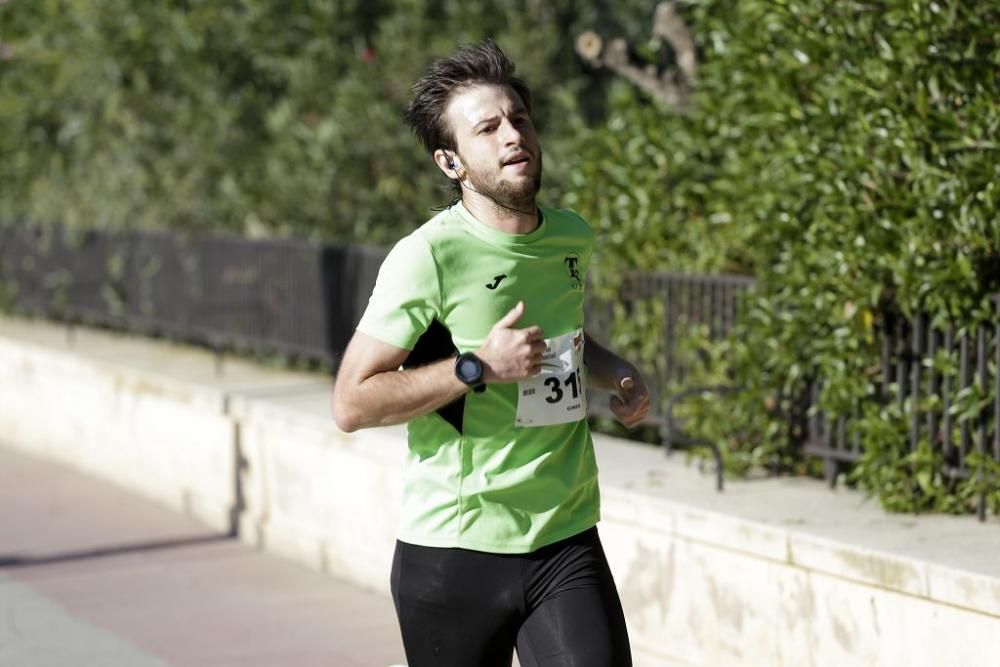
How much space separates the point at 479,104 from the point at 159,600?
4431 mm

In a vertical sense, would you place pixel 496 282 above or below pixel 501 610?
above

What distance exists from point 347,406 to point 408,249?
0.36m

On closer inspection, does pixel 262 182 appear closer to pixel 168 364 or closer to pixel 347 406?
pixel 168 364

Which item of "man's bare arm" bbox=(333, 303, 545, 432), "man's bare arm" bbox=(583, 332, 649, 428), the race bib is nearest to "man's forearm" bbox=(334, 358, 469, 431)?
"man's bare arm" bbox=(333, 303, 545, 432)

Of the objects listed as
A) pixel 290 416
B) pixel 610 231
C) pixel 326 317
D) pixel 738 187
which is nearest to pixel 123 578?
pixel 290 416

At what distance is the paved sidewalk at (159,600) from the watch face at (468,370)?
3218mm

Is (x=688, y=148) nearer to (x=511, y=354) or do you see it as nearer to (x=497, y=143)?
(x=497, y=143)

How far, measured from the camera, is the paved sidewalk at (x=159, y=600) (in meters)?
6.48

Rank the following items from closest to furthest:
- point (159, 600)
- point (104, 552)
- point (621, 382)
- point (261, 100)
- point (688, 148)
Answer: point (621, 382), point (688, 148), point (159, 600), point (104, 552), point (261, 100)

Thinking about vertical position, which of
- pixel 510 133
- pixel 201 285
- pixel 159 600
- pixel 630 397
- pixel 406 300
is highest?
pixel 510 133

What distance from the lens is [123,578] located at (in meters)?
7.76

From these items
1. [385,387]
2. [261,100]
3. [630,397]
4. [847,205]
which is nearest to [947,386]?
[847,205]

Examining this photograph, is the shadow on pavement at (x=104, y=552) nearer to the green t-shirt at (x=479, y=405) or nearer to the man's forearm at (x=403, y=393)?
the green t-shirt at (x=479, y=405)

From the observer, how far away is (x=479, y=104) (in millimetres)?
3518
